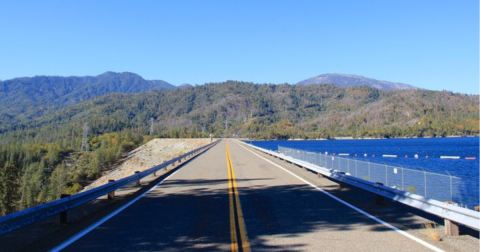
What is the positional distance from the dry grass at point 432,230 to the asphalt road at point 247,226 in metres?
0.48

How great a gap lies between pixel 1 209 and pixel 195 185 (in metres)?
39.9

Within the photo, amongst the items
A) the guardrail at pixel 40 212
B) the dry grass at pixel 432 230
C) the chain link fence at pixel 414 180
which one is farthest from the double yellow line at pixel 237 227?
the chain link fence at pixel 414 180

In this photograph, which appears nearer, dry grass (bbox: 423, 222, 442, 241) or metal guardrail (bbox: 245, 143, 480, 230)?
metal guardrail (bbox: 245, 143, 480, 230)

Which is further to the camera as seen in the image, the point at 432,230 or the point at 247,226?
the point at 247,226

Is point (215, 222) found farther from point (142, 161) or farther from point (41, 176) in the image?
point (41, 176)

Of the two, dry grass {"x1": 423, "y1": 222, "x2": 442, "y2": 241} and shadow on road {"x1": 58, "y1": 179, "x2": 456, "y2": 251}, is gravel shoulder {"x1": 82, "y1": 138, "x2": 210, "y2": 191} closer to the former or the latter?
shadow on road {"x1": 58, "y1": 179, "x2": 456, "y2": 251}

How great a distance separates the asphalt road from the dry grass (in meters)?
0.48

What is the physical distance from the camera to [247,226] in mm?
8297

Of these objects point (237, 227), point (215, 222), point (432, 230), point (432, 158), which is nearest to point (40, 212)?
point (215, 222)

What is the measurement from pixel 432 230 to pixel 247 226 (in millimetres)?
3568

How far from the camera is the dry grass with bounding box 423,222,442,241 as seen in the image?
717 cm

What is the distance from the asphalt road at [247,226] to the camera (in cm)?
679

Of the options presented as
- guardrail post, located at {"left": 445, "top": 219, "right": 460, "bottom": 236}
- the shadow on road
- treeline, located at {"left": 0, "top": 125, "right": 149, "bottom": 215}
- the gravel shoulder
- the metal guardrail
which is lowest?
treeline, located at {"left": 0, "top": 125, "right": 149, "bottom": 215}

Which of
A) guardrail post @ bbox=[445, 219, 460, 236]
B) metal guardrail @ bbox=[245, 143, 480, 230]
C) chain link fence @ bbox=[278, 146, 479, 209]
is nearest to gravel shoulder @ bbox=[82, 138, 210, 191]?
chain link fence @ bbox=[278, 146, 479, 209]
